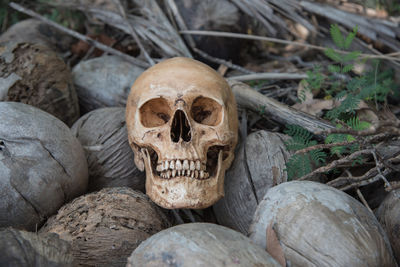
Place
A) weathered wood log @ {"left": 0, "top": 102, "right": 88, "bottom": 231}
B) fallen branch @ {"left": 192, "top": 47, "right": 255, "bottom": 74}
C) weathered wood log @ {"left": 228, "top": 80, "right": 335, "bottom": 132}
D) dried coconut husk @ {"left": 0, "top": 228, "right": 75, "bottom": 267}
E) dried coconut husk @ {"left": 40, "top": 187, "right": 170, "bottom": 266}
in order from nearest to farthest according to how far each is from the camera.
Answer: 1. dried coconut husk @ {"left": 0, "top": 228, "right": 75, "bottom": 267}
2. dried coconut husk @ {"left": 40, "top": 187, "right": 170, "bottom": 266}
3. weathered wood log @ {"left": 0, "top": 102, "right": 88, "bottom": 231}
4. weathered wood log @ {"left": 228, "top": 80, "right": 335, "bottom": 132}
5. fallen branch @ {"left": 192, "top": 47, "right": 255, "bottom": 74}

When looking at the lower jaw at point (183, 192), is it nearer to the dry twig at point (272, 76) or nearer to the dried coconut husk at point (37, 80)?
the dried coconut husk at point (37, 80)

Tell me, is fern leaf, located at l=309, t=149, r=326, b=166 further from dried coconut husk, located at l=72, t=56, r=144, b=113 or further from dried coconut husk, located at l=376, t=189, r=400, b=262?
dried coconut husk, located at l=72, t=56, r=144, b=113

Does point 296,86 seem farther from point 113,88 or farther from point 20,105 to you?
point 20,105

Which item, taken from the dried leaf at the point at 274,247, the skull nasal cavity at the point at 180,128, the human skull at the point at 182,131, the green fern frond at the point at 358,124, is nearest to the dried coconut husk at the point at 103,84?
the human skull at the point at 182,131

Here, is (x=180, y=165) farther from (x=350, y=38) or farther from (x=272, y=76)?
(x=350, y=38)

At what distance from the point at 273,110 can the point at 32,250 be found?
163 centimetres

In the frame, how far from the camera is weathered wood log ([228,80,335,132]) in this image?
7.93ft

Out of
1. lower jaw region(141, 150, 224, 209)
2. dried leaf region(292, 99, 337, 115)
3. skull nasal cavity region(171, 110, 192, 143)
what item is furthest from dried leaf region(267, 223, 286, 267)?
dried leaf region(292, 99, 337, 115)

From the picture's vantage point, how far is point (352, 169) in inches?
91.9

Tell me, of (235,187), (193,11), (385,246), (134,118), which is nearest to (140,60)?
(193,11)

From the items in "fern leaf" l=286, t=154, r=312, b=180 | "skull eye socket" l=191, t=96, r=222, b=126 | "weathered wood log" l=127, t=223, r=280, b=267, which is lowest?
"fern leaf" l=286, t=154, r=312, b=180

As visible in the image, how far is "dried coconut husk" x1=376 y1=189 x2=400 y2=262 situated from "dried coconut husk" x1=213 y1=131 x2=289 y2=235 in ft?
1.60

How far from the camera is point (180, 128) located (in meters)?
2.22

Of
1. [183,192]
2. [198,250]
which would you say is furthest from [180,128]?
[198,250]
